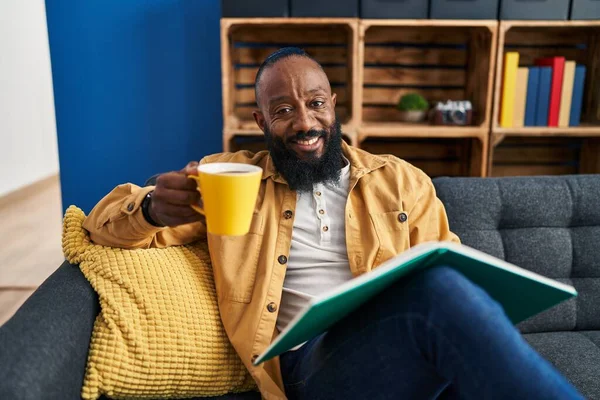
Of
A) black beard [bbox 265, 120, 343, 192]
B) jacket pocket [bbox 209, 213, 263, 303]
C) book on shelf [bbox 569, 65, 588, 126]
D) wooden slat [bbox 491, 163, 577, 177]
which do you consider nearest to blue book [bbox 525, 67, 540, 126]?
book on shelf [bbox 569, 65, 588, 126]

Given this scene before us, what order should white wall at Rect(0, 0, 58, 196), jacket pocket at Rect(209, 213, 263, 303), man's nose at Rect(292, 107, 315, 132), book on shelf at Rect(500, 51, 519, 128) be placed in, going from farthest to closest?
white wall at Rect(0, 0, 58, 196) < book on shelf at Rect(500, 51, 519, 128) < man's nose at Rect(292, 107, 315, 132) < jacket pocket at Rect(209, 213, 263, 303)

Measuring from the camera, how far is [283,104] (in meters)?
1.33

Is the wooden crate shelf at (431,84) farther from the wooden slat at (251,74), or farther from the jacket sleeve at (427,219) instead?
the jacket sleeve at (427,219)

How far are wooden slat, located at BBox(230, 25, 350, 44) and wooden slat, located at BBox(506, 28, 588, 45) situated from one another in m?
0.78

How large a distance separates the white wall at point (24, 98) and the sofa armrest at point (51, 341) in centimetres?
338

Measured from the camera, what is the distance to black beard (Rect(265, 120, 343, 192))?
1.30 meters

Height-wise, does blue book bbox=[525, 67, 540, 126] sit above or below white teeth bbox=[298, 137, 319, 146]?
above

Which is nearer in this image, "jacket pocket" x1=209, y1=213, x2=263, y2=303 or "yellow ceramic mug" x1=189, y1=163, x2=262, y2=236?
"yellow ceramic mug" x1=189, y1=163, x2=262, y2=236

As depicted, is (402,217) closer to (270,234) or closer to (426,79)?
(270,234)

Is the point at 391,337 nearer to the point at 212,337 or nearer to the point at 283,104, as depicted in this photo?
the point at 212,337

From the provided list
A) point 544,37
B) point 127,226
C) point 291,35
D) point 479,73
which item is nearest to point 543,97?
point 479,73

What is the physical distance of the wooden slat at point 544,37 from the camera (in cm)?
242

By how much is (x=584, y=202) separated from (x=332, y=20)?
1154mm

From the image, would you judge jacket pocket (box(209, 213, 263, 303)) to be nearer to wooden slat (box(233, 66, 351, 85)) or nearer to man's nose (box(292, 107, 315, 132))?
man's nose (box(292, 107, 315, 132))
